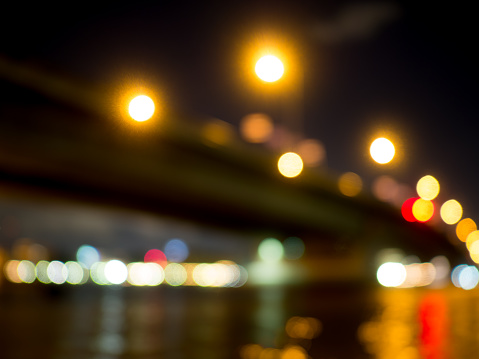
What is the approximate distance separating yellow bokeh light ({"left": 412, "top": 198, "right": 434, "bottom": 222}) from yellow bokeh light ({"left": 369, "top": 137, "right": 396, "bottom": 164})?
32.9 meters

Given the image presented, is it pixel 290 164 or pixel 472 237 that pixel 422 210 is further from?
pixel 472 237

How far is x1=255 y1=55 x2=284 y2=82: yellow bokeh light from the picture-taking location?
13.9 m

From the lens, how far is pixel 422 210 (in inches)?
1981

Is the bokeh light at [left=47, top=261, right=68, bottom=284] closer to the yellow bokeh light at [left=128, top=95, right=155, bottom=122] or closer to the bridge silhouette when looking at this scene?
the bridge silhouette

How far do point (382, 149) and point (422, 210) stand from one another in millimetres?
34637

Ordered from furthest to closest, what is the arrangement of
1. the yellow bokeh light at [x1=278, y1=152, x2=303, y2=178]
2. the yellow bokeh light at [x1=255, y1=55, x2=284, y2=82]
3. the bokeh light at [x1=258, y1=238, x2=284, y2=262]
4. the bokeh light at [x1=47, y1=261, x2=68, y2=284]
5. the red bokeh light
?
the bokeh light at [x1=258, y1=238, x2=284, y2=262], the red bokeh light, the bokeh light at [x1=47, y1=261, x2=68, y2=284], the yellow bokeh light at [x1=278, y1=152, x2=303, y2=178], the yellow bokeh light at [x1=255, y1=55, x2=284, y2=82]

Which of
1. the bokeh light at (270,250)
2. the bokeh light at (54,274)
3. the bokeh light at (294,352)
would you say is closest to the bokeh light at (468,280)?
the bokeh light at (270,250)

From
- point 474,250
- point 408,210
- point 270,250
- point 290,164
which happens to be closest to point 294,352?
point 290,164

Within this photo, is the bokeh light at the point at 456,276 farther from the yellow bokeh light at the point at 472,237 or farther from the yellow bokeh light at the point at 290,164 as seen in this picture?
the yellow bokeh light at the point at 290,164

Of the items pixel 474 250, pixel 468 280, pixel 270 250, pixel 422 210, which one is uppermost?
pixel 474 250

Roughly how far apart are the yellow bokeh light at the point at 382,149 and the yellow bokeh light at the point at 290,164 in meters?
11.9

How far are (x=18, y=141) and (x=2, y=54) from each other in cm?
449

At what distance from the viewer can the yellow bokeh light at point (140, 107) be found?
47.4 feet

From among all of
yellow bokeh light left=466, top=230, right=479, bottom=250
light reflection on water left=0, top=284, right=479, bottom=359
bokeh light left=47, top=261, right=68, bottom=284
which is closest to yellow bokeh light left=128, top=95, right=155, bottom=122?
light reflection on water left=0, top=284, right=479, bottom=359
